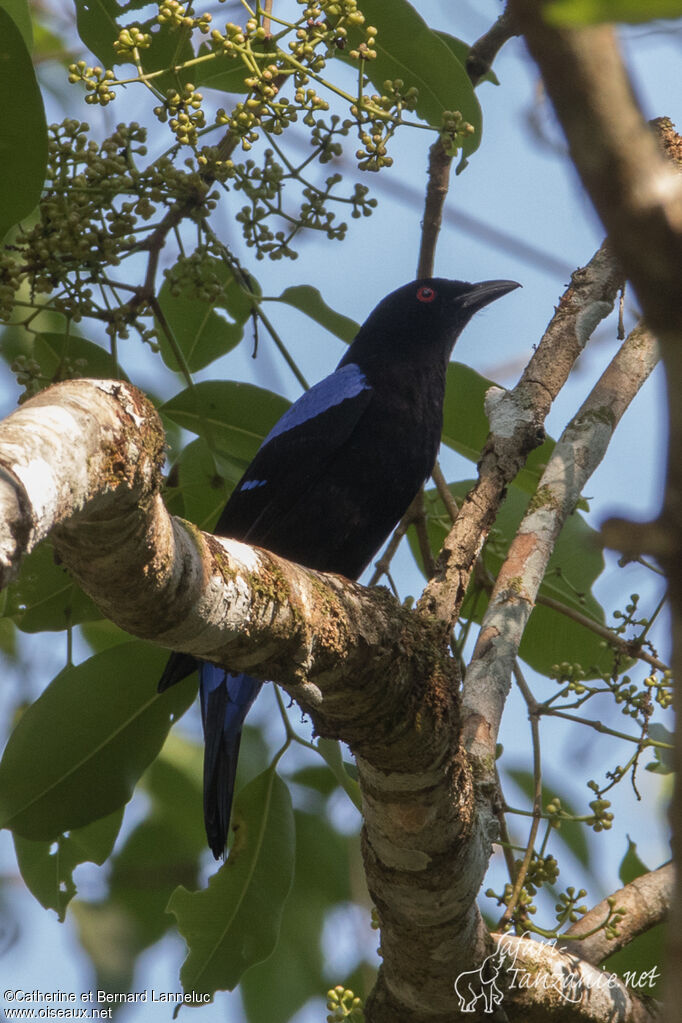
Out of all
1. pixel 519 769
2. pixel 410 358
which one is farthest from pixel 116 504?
pixel 519 769

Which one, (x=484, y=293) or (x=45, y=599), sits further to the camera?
(x=484, y=293)

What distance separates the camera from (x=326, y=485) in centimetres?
422

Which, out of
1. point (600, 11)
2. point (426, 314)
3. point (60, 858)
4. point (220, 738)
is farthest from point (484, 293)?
point (600, 11)

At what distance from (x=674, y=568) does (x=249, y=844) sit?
3.29 metres

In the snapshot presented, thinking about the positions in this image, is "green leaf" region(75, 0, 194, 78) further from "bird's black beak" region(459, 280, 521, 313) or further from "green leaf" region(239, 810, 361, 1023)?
"green leaf" region(239, 810, 361, 1023)

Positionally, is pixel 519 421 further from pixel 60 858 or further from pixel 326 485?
pixel 60 858

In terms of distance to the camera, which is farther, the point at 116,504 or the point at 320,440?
the point at 320,440

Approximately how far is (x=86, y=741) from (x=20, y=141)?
1882 millimetres

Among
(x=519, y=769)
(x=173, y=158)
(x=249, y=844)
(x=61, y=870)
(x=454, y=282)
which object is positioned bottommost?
(x=61, y=870)

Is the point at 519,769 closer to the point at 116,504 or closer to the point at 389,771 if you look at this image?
the point at 389,771

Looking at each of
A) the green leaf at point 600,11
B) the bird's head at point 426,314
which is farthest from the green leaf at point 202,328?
the green leaf at point 600,11

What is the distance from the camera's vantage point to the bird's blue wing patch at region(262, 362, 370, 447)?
4.10 metres

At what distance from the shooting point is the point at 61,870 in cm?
374

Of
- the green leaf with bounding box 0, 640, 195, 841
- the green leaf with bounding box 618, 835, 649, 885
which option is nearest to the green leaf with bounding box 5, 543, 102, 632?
the green leaf with bounding box 0, 640, 195, 841
